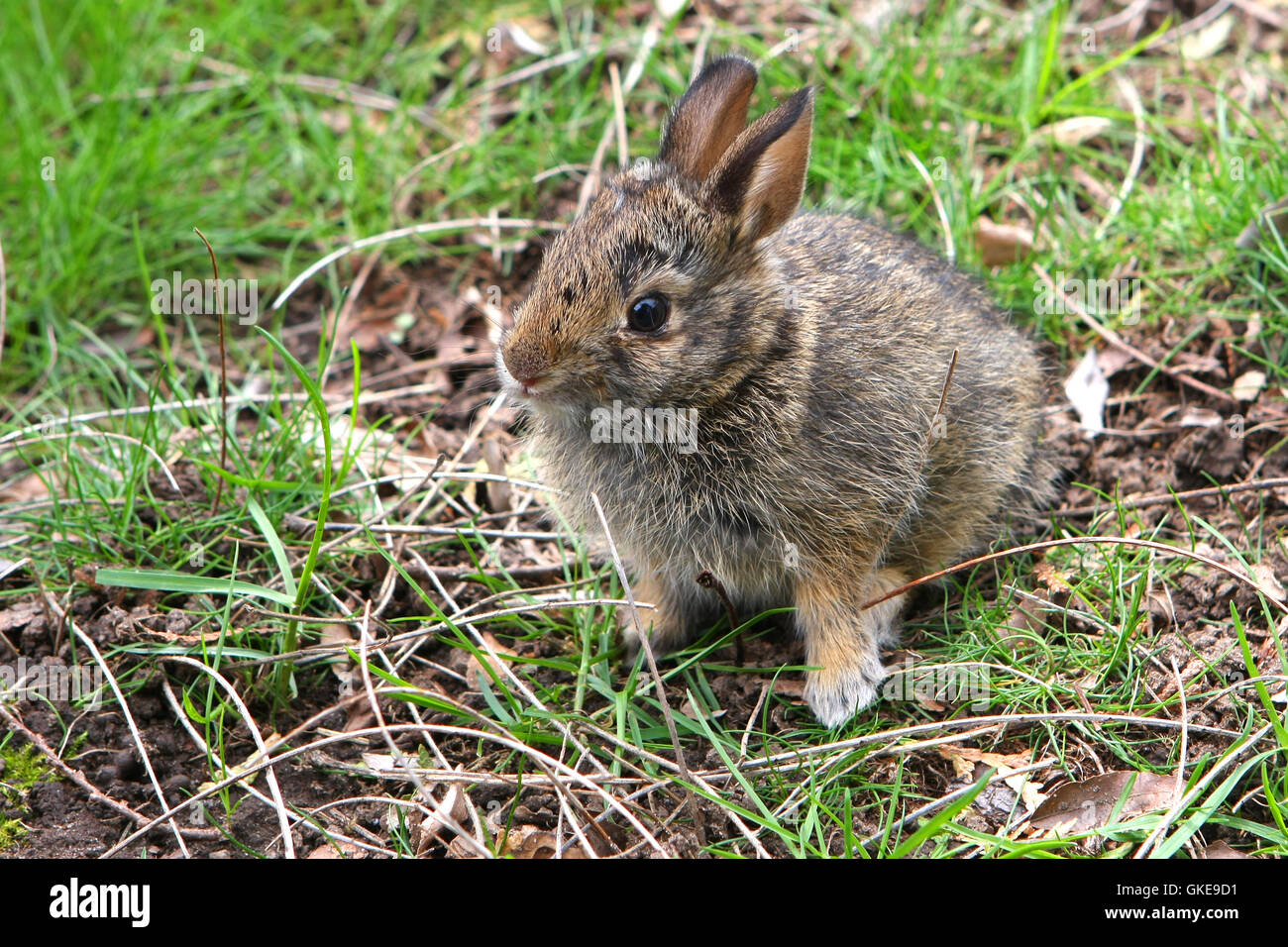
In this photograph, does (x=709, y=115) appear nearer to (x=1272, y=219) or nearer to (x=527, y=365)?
(x=527, y=365)

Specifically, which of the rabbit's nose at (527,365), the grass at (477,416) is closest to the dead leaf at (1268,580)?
the grass at (477,416)

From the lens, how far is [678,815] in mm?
4234

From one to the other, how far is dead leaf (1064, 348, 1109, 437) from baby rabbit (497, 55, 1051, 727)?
766 mm

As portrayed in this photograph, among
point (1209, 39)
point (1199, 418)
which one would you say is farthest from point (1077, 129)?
point (1199, 418)

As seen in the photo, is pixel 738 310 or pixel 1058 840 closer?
pixel 1058 840

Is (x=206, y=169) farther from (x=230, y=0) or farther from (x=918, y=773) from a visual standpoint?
(x=918, y=773)

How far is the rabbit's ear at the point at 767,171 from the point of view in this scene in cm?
439

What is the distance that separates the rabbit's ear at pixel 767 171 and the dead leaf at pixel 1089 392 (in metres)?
2.06

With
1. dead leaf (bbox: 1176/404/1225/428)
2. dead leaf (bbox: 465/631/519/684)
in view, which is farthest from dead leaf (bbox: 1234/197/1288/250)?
dead leaf (bbox: 465/631/519/684)

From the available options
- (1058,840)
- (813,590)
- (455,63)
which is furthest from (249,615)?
(455,63)

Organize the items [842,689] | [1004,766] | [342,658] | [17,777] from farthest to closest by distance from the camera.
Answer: [342,658]
[842,689]
[17,777]
[1004,766]

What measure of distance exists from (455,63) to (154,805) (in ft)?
16.9

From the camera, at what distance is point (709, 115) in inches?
186

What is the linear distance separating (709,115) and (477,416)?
2.25 metres
